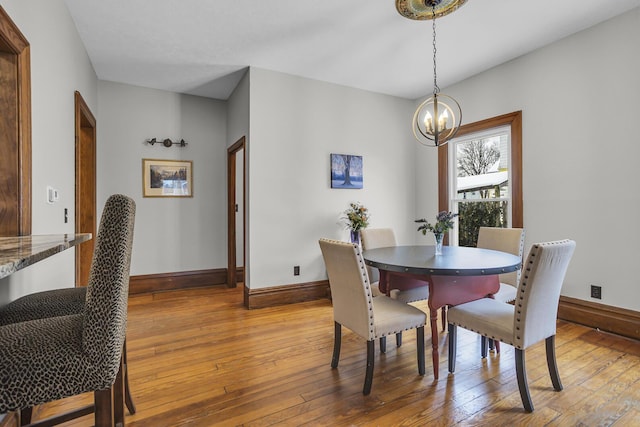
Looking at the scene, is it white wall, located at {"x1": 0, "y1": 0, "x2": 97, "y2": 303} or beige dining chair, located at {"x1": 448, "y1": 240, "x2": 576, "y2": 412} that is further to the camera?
white wall, located at {"x1": 0, "y1": 0, "x2": 97, "y2": 303}

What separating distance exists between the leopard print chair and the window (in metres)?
3.73

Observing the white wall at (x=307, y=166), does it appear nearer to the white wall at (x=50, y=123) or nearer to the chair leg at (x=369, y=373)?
the white wall at (x=50, y=123)

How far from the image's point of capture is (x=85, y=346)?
2.93 feet

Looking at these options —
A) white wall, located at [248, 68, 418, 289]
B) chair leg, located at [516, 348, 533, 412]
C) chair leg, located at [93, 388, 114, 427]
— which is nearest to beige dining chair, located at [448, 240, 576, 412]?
chair leg, located at [516, 348, 533, 412]

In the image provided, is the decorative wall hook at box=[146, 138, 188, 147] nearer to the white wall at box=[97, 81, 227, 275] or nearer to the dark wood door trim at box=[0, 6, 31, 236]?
the white wall at box=[97, 81, 227, 275]

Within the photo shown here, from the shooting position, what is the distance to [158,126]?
423cm

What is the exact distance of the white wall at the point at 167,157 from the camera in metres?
4.00

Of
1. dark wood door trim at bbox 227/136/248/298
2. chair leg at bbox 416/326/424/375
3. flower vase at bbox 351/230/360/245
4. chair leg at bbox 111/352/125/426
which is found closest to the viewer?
chair leg at bbox 111/352/125/426

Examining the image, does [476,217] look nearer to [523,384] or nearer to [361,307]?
[523,384]

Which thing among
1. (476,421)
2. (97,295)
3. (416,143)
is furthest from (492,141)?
(97,295)

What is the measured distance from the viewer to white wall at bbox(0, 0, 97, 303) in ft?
5.79

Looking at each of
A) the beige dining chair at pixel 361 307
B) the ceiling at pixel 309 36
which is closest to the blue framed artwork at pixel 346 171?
the ceiling at pixel 309 36

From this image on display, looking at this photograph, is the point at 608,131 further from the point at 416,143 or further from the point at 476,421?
the point at 476,421

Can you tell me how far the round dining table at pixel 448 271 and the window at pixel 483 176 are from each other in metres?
1.62
